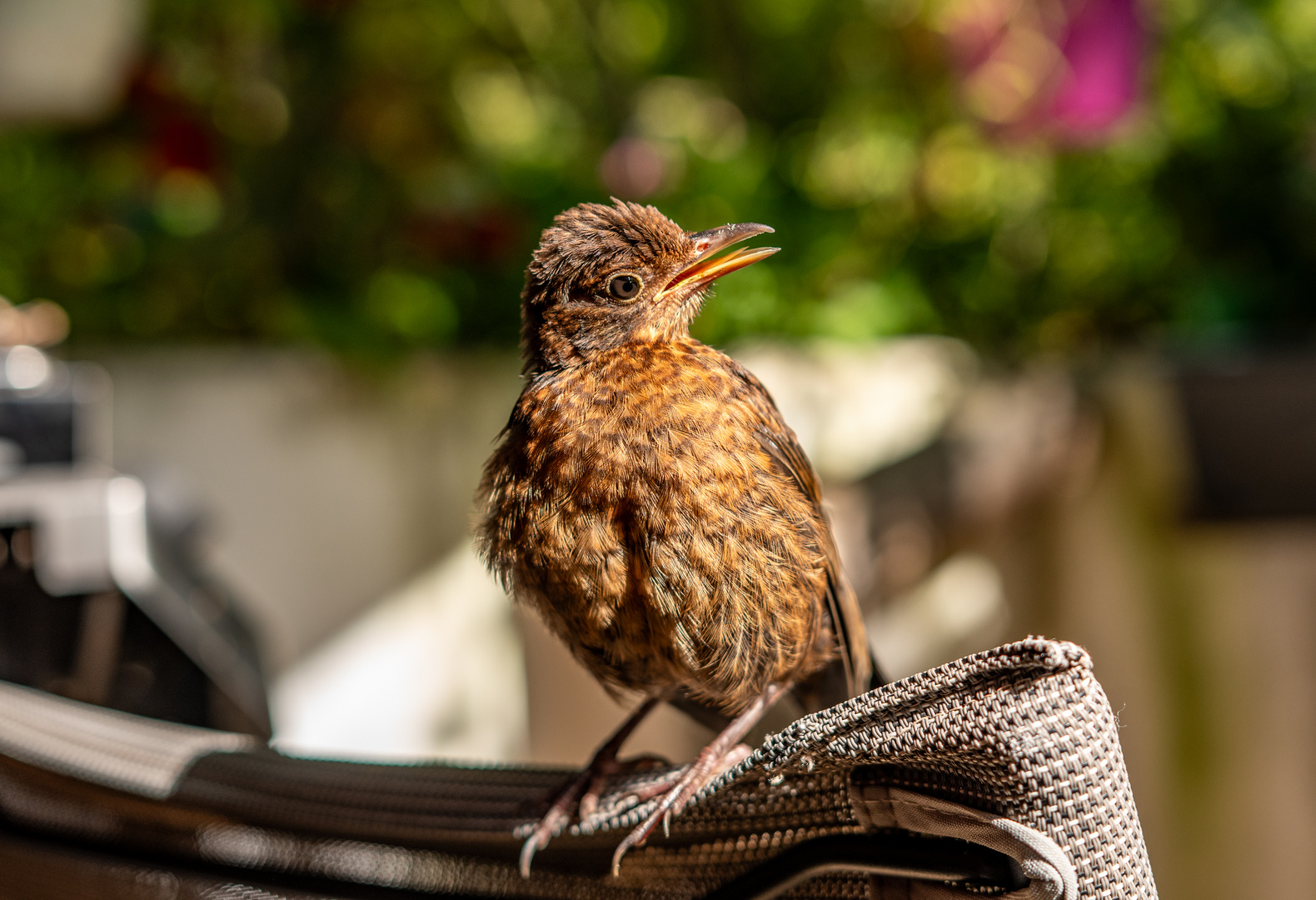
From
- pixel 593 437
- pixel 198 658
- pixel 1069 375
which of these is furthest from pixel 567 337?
pixel 1069 375

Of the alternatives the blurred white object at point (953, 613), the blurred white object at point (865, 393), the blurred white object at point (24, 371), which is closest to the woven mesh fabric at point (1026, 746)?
the blurred white object at point (24, 371)

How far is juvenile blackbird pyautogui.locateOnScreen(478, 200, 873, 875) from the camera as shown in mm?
521

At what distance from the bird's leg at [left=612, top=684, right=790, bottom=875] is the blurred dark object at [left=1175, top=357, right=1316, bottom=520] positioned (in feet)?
5.58

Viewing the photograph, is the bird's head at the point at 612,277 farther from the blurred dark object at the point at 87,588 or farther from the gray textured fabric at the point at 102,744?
the blurred dark object at the point at 87,588

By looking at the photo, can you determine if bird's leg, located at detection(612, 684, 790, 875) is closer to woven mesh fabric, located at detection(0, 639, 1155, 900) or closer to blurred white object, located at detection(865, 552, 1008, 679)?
woven mesh fabric, located at detection(0, 639, 1155, 900)

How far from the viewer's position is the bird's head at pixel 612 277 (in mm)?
546

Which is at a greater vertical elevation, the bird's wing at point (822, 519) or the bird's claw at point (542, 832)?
the bird's wing at point (822, 519)

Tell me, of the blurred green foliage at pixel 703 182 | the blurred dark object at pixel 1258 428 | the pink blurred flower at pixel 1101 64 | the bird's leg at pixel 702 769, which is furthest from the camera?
the blurred green foliage at pixel 703 182

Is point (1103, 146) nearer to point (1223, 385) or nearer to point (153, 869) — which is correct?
point (1223, 385)

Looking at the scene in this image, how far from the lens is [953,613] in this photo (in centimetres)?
235

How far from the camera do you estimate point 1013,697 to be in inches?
15.6

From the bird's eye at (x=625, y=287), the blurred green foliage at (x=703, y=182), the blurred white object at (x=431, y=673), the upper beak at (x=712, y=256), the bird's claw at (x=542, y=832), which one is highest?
the blurred green foliage at (x=703, y=182)

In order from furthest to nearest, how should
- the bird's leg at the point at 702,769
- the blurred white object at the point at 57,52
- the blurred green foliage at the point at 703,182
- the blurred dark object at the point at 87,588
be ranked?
the blurred green foliage at the point at 703,182 < the blurred white object at the point at 57,52 < the blurred dark object at the point at 87,588 < the bird's leg at the point at 702,769

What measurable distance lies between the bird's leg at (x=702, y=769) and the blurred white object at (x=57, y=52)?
158 cm
